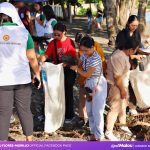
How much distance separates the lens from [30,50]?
402cm

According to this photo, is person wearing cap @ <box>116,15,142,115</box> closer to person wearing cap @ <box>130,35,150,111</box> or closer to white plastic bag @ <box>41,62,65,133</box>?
person wearing cap @ <box>130,35,150,111</box>

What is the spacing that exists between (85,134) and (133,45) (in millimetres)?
1325

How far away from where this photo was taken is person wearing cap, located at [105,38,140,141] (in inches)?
176

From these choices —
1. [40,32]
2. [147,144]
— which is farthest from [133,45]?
[40,32]

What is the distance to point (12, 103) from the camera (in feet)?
13.3

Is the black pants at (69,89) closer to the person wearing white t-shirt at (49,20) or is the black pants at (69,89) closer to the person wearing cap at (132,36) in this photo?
the person wearing cap at (132,36)

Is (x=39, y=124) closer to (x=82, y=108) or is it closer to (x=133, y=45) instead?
(x=82, y=108)

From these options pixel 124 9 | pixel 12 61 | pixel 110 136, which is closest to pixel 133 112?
pixel 110 136

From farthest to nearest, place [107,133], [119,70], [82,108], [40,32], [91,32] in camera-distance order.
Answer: [91,32], [40,32], [82,108], [107,133], [119,70]

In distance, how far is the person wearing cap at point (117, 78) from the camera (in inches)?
176

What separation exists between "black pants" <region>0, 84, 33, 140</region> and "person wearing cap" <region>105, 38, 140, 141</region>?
3.45ft

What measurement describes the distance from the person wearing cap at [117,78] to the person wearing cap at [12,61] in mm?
979

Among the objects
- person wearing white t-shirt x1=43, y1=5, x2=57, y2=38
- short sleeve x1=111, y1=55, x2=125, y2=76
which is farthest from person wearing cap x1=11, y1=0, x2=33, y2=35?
short sleeve x1=111, y1=55, x2=125, y2=76

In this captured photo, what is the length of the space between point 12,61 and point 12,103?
455 mm
